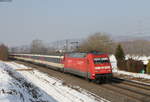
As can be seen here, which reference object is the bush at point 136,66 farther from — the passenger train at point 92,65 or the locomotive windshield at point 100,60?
the locomotive windshield at point 100,60

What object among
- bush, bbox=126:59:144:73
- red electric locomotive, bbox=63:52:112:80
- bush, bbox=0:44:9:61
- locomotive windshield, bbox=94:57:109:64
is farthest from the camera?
bush, bbox=0:44:9:61

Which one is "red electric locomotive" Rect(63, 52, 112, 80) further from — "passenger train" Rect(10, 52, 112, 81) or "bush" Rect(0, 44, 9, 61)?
"bush" Rect(0, 44, 9, 61)

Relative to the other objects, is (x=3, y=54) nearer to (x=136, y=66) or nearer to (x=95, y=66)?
(x=136, y=66)

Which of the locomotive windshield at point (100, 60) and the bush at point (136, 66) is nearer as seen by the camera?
the locomotive windshield at point (100, 60)

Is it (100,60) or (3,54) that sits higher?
(3,54)

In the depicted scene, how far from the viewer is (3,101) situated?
9453 mm

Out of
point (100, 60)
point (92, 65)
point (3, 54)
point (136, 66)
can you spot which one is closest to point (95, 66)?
point (92, 65)

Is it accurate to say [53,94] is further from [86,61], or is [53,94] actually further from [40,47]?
[40,47]

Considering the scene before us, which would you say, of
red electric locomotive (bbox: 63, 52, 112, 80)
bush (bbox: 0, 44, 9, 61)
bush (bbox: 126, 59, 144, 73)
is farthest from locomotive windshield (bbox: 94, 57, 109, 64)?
bush (bbox: 0, 44, 9, 61)

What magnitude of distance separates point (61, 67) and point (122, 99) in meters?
19.1

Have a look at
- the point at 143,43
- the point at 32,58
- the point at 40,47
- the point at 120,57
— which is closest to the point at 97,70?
the point at 120,57

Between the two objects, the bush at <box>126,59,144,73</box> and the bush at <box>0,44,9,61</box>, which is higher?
the bush at <box>0,44,9,61</box>

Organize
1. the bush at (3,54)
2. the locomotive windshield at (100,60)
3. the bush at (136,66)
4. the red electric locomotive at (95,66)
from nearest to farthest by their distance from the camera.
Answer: the red electric locomotive at (95,66)
the locomotive windshield at (100,60)
the bush at (136,66)
the bush at (3,54)

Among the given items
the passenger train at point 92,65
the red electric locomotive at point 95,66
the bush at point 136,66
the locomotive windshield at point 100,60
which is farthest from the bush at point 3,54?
the locomotive windshield at point 100,60
